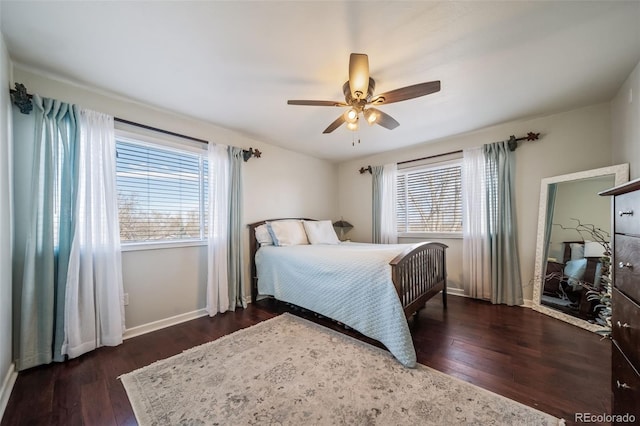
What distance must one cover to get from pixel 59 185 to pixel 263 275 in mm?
2165

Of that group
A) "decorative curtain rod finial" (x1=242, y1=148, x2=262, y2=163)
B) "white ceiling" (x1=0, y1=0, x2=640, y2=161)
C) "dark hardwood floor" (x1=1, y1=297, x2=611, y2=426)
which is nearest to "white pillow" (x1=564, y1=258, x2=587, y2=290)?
"dark hardwood floor" (x1=1, y1=297, x2=611, y2=426)

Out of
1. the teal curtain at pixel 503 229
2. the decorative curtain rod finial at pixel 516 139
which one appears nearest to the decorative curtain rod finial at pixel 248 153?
the teal curtain at pixel 503 229

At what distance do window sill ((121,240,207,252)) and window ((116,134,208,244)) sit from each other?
1.6 inches

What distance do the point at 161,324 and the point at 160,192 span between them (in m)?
1.44

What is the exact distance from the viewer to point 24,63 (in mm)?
1842

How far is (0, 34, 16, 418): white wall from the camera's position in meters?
1.53

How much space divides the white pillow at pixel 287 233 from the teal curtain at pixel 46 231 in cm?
199

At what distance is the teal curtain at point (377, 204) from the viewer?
13.8ft

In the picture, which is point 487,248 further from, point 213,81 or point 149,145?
point 149,145

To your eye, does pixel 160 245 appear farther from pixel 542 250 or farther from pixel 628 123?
pixel 628 123

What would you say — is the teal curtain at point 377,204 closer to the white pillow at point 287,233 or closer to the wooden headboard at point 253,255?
the white pillow at point 287,233

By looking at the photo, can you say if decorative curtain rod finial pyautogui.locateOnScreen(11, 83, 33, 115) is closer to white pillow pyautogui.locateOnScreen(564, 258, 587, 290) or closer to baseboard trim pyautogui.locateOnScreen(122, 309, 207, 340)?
baseboard trim pyautogui.locateOnScreen(122, 309, 207, 340)

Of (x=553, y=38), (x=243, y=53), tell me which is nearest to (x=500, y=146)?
(x=553, y=38)

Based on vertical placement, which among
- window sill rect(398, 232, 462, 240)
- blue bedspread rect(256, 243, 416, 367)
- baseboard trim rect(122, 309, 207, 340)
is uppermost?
window sill rect(398, 232, 462, 240)
